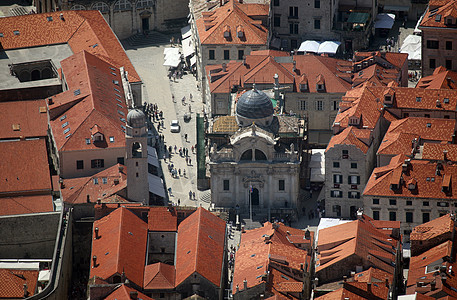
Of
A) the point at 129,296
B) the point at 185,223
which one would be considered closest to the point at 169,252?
the point at 185,223

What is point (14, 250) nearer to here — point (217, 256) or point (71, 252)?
point (71, 252)

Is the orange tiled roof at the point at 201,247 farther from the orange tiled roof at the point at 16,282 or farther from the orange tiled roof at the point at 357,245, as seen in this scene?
the orange tiled roof at the point at 16,282

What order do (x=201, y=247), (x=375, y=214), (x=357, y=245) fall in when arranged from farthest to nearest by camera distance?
1. (x=375, y=214)
2. (x=201, y=247)
3. (x=357, y=245)

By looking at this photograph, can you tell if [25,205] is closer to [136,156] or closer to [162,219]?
[136,156]

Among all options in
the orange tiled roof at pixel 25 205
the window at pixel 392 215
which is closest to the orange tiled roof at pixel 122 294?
the orange tiled roof at pixel 25 205

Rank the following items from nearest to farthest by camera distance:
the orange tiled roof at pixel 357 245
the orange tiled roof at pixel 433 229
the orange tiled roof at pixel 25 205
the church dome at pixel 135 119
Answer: the orange tiled roof at pixel 357 245, the orange tiled roof at pixel 433 229, the orange tiled roof at pixel 25 205, the church dome at pixel 135 119

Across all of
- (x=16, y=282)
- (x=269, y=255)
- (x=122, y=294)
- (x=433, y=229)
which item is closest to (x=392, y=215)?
(x=433, y=229)
